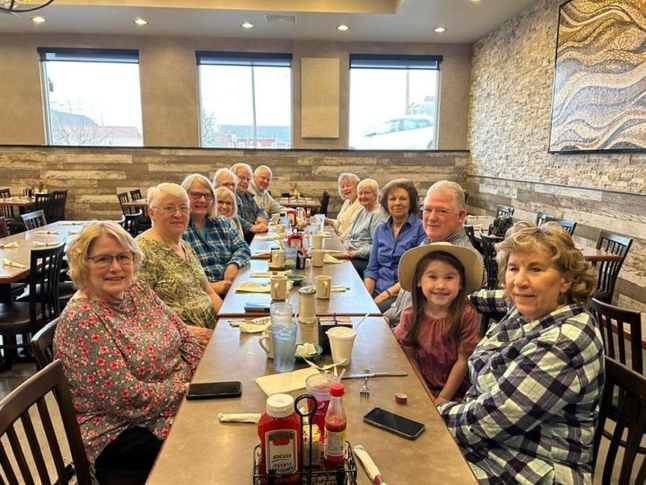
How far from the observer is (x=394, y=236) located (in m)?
3.33

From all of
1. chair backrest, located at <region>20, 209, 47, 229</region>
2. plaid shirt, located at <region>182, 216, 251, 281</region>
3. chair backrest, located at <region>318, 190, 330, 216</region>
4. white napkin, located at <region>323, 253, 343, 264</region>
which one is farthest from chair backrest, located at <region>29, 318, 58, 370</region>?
chair backrest, located at <region>318, 190, 330, 216</region>

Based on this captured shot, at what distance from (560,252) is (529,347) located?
0.92 feet

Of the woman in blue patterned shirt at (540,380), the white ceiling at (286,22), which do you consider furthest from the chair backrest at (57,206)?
the woman in blue patterned shirt at (540,380)

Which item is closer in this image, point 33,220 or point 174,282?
point 174,282

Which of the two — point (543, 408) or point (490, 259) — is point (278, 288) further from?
point (490, 259)

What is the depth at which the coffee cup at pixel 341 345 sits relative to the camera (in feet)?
4.97

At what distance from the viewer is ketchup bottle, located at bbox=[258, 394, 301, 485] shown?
933 mm

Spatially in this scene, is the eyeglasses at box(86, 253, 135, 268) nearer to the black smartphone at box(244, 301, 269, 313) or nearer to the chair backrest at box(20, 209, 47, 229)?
the black smartphone at box(244, 301, 269, 313)

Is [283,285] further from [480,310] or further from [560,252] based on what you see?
[560,252]

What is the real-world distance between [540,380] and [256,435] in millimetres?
710

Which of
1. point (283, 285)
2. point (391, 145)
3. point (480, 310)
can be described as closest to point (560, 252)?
point (480, 310)

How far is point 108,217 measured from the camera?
8.02m

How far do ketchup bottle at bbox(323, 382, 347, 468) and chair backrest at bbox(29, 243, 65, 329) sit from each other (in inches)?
97.3

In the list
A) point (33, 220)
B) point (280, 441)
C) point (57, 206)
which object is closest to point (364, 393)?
point (280, 441)
